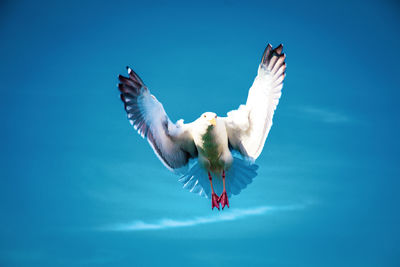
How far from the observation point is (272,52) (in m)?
5.44

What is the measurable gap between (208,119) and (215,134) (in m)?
0.22

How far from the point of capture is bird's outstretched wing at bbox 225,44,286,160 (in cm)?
543

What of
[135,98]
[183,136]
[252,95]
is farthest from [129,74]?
[252,95]

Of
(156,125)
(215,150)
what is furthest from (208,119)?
(156,125)

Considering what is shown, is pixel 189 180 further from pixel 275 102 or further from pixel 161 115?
pixel 275 102

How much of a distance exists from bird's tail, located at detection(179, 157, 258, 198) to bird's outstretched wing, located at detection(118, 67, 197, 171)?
20 centimetres

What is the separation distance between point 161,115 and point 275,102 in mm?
1287

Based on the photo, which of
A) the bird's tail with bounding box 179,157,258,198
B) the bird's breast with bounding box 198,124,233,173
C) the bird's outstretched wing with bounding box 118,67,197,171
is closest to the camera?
the bird's outstretched wing with bounding box 118,67,197,171

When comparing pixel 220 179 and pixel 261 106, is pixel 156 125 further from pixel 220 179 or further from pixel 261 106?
pixel 261 106

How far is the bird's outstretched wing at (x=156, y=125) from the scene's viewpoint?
5242 mm

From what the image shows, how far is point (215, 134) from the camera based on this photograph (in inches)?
213

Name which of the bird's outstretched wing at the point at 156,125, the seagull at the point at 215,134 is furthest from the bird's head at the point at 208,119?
the bird's outstretched wing at the point at 156,125

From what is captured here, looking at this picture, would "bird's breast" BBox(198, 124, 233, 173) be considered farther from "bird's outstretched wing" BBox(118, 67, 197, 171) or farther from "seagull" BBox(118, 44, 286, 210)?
"bird's outstretched wing" BBox(118, 67, 197, 171)

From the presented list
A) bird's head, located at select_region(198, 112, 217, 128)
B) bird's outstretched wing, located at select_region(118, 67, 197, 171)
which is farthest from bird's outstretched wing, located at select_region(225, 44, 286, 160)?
bird's outstretched wing, located at select_region(118, 67, 197, 171)
